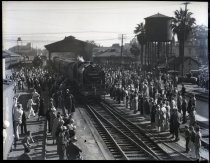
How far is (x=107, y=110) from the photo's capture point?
26156 millimetres

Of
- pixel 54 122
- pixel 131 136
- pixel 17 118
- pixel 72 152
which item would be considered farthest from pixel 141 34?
pixel 72 152

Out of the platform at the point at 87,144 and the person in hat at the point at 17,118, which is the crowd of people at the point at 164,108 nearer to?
the platform at the point at 87,144

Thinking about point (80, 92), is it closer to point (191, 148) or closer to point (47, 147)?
point (47, 147)

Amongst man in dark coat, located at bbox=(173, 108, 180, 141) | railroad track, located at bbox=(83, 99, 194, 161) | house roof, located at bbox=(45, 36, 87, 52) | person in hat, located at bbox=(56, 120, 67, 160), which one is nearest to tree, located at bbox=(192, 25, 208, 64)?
railroad track, located at bbox=(83, 99, 194, 161)

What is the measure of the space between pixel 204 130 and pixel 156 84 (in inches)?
408

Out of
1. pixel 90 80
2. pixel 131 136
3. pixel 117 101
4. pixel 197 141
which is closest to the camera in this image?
pixel 197 141

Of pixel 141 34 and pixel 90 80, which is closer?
pixel 90 80

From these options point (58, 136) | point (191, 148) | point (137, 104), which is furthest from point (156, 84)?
point (58, 136)

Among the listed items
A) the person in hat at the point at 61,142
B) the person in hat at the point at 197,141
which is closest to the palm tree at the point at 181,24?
the person in hat at the point at 197,141

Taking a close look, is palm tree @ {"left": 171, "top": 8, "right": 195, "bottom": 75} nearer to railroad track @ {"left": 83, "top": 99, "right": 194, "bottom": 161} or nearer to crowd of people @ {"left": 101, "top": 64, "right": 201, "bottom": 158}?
crowd of people @ {"left": 101, "top": 64, "right": 201, "bottom": 158}

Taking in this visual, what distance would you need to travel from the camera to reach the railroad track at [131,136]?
1539 cm

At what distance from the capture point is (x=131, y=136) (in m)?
18.8

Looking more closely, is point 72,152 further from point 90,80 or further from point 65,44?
point 65,44

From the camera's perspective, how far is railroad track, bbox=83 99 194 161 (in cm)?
1539
